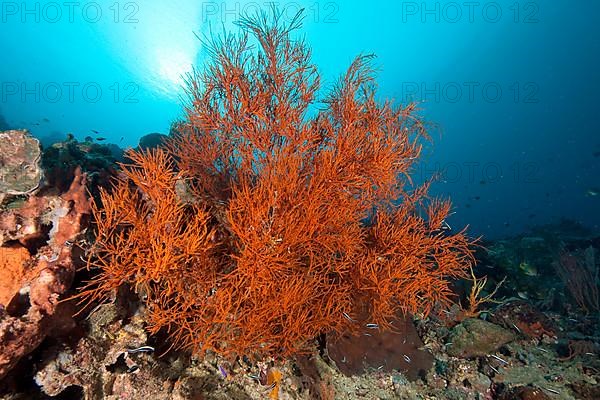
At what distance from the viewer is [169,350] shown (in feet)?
12.2

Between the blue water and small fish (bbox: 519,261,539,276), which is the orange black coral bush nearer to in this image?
small fish (bbox: 519,261,539,276)

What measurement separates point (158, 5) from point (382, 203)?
74.4 meters

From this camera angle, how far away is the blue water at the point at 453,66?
69.2 metres

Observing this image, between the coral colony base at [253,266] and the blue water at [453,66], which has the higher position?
the blue water at [453,66]

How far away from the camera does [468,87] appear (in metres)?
95.7

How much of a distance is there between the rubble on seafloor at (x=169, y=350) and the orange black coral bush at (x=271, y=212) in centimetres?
28

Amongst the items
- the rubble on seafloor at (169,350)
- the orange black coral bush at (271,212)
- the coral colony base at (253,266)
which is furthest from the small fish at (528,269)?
the orange black coral bush at (271,212)

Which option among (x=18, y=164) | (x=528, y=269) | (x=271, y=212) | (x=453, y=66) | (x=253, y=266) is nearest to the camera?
(x=18, y=164)

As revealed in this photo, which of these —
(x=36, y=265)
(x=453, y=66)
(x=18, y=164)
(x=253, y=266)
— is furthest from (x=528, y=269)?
(x=453, y=66)

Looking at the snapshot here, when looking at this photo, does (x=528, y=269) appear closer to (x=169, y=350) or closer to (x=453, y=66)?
(x=169, y=350)

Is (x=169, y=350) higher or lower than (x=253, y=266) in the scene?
lower

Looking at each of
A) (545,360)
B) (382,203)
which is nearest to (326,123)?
(382,203)

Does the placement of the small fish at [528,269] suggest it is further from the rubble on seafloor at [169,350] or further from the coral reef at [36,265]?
the coral reef at [36,265]

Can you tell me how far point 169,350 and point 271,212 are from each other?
78.3 inches
